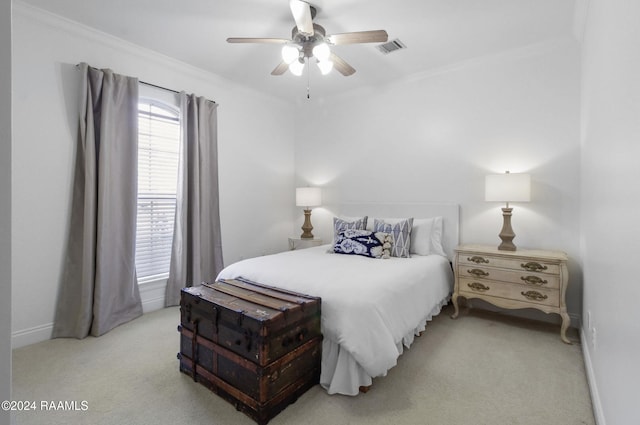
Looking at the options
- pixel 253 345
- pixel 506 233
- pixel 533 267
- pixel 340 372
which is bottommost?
pixel 340 372

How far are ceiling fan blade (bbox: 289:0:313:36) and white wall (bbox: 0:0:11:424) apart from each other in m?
1.70

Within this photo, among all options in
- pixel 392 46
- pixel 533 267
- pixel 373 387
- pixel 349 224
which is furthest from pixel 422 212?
pixel 373 387

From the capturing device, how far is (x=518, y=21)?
2635 mm

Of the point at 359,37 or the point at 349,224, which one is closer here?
the point at 359,37

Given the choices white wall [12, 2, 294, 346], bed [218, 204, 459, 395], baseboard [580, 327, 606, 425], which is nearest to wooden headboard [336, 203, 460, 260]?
bed [218, 204, 459, 395]

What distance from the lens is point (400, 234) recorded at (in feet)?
10.6

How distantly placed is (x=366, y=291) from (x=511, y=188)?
1820 millimetres

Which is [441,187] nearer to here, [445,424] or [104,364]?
[445,424]

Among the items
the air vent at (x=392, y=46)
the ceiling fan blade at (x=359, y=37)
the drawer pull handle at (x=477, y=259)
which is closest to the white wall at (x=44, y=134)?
the ceiling fan blade at (x=359, y=37)

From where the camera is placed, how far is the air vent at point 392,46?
2.97 meters

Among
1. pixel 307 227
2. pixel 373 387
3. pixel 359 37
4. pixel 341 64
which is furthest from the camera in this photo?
pixel 307 227

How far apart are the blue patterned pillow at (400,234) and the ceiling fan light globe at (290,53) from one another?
6.13 feet

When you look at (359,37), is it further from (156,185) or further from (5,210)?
(156,185)

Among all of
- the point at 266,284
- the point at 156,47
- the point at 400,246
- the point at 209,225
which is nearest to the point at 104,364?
the point at 266,284
